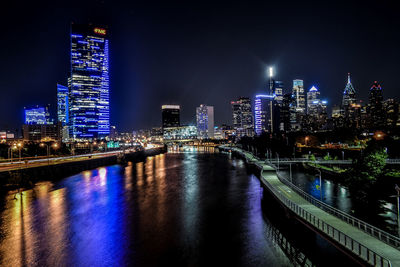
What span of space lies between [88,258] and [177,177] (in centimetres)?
3732

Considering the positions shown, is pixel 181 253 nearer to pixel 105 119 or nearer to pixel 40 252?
pixel 40 252

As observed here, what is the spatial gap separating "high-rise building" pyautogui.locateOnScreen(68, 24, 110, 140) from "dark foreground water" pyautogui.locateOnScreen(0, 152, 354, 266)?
15326 cm

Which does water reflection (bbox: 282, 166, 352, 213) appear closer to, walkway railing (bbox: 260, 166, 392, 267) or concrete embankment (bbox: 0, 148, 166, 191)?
walkway railing (bbox: 260, 166, 392, 267)

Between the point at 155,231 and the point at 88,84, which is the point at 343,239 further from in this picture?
the point at 88,84

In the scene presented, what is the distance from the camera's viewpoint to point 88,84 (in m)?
184

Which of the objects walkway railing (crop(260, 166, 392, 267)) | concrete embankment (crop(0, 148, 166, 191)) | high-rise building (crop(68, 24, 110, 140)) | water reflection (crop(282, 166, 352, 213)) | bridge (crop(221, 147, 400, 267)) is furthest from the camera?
high-rise building (crop(68, 24, 110, 140))

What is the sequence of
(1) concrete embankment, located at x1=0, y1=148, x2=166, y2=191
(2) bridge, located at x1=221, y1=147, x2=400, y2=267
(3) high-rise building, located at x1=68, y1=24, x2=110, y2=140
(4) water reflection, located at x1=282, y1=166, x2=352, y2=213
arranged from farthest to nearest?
(3) high-rise building, located at x1=68, y1=24, x2=110, y2=140, (1) concrete embankment, located at x1=0, y1=148, x2=166, y2=191, (4) water reflection, located at x1=282, y1=166, x2=352, y2=213, (2) bridge, located at x1=221, y1=147, x2=400, y2=267

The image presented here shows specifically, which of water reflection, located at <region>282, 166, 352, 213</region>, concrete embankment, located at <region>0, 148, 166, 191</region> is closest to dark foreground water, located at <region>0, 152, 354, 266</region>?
water reflection, located at <region>282, 166, 352, 213</region>

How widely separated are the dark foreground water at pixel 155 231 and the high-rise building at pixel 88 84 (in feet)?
503

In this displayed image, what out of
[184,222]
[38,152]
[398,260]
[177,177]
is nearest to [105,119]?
[38,152]

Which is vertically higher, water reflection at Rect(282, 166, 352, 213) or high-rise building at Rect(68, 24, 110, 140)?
high-rise building at Rect(68, 24, 110, 140)

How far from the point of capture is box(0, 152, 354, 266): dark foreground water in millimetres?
19344

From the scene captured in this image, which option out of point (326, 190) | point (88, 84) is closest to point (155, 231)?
point (326, 190)

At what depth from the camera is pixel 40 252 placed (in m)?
20.5
